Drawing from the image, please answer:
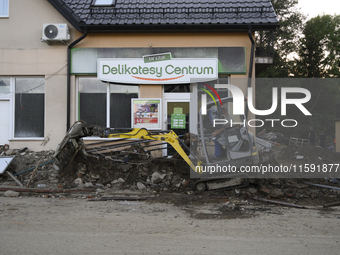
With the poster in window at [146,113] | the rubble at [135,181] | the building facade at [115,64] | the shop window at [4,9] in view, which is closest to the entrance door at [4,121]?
the building facade at [115,64]

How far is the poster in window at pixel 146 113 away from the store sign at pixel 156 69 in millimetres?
724

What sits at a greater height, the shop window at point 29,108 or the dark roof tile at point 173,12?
the dark roof tile at point 173,12

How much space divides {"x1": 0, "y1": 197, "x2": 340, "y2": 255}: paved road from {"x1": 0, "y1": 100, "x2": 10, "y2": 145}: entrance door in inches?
215

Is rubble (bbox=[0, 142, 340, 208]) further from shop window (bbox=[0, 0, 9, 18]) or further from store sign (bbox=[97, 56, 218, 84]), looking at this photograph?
shop window (bbox=[0, 0, 9, 18])

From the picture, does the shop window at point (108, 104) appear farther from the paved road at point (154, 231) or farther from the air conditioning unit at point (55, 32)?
the paved road at point (154, 231)

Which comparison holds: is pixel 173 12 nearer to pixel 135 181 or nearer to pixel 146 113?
pixel 146 113

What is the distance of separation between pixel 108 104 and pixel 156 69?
2.19 meters

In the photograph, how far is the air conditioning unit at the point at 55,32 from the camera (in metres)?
11.3

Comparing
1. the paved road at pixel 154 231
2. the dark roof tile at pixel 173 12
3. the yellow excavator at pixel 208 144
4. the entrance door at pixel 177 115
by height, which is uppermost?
the dark roof tile at pixel 173 12

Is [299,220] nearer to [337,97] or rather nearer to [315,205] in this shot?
[315,205]

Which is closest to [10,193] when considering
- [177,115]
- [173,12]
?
[177,115]

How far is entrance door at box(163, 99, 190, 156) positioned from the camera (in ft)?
37.7

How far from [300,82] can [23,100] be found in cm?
3145

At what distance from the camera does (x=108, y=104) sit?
38.1 ft
